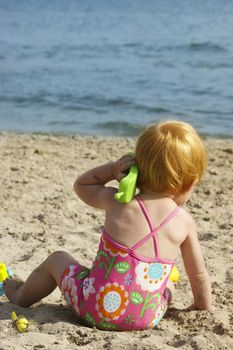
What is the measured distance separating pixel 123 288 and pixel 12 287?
85cm

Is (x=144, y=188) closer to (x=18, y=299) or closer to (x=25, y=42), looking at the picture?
(x=18, y=299)

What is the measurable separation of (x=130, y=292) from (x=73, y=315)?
473 mm

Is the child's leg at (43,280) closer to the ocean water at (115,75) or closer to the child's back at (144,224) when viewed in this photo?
the child's back at (144,224)

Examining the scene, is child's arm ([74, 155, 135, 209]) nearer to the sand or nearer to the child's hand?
the child's hand

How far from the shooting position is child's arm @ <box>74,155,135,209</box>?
3469 mm

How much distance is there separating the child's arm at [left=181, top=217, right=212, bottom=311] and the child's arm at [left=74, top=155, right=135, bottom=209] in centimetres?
45

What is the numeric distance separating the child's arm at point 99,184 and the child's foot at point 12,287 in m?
0.68

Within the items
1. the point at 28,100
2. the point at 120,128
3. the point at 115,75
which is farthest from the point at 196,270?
the point at 115,75

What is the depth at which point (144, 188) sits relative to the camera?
3.38m

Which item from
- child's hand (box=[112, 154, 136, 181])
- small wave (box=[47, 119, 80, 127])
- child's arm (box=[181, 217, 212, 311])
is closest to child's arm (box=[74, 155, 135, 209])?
child's hand (box=[112, 154, 136, 181])

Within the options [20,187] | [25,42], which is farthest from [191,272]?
[25,42]

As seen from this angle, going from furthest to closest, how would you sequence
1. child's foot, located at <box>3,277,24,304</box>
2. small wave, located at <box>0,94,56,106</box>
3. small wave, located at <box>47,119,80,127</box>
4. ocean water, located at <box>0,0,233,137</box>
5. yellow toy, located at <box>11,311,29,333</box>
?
small wave, located at <box>0,94,56,106</box>, ocean water, located at <box>0,0,233,137</box>, small wave, located at <box>47,119,80,127</box>, child's foot, located at <box>3,277,24,304</box>, yellow toy, located at <box>11,311,29,333</box>

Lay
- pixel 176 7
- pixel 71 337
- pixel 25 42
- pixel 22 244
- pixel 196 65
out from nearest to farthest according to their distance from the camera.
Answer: pixel 71 337 < pixel 22 244 < pixel 196 65 < pixel 25 42 < pixel 176 7

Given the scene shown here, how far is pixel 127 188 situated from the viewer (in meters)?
3.24
